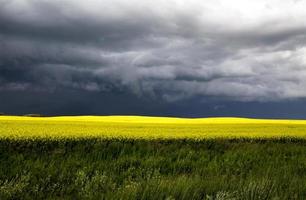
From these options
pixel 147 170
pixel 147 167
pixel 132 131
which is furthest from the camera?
pixel 132 131

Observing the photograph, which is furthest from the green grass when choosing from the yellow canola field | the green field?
the yellow canola field

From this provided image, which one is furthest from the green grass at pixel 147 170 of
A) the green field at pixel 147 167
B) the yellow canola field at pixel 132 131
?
the yellow canola field at pixel 132 131

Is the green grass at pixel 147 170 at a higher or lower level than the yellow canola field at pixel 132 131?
lower

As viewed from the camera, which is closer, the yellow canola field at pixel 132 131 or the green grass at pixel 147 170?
the green grass at pixel 147 170

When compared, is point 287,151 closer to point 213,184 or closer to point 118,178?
point 118,178

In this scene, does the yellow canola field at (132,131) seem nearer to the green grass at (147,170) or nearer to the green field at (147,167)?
the green field at (147,167)

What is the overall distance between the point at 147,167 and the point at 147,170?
570 millimetres

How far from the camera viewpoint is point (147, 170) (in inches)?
565

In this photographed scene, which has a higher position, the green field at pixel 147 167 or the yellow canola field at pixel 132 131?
the yellow canola field at pixel 132 131

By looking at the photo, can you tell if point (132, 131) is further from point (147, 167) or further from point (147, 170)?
point (147, 170)

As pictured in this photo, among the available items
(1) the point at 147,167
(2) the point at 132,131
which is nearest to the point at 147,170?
(1) the point at 147,167

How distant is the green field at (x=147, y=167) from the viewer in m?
8.16

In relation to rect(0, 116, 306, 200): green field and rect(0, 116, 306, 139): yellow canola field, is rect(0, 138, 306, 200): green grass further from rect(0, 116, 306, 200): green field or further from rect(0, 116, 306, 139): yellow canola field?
rect(0, 116, 306, 139): yellow canola field

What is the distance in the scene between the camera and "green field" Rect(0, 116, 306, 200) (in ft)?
26.8
